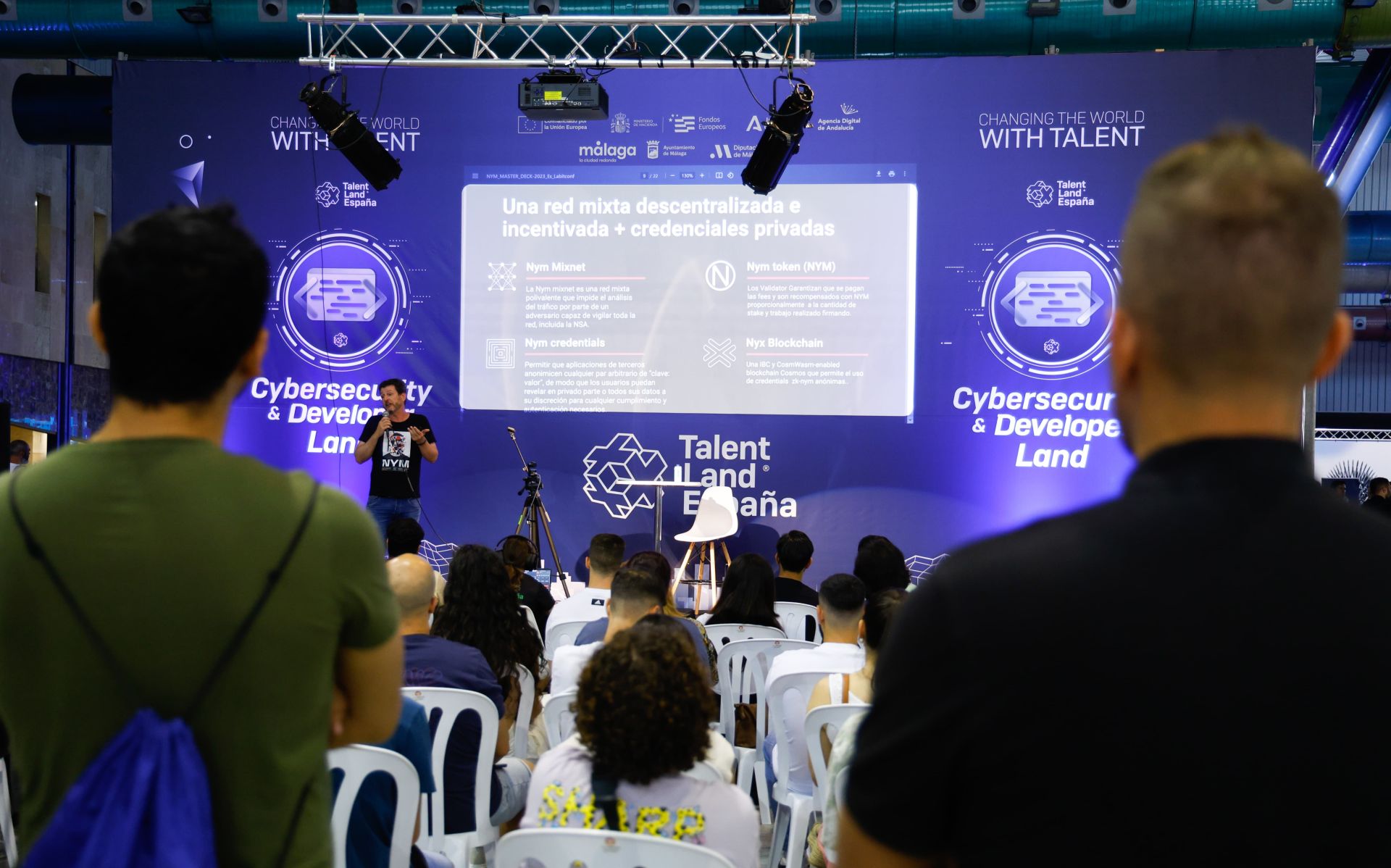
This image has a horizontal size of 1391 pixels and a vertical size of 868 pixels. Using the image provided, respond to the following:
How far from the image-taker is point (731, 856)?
198 cm

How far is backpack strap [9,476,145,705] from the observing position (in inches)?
44.4

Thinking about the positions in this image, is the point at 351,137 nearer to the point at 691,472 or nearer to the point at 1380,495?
the point at 691,472

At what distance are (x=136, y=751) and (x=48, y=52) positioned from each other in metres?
8.23

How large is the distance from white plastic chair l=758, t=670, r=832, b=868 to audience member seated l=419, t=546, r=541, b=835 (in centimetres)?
72

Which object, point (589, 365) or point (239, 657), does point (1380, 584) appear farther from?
point (589, 365)

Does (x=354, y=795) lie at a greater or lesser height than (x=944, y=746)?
lesser

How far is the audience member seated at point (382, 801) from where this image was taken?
82.1 inches

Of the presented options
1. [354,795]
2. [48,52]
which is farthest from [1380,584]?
[48,52]

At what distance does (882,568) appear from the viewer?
4.62m

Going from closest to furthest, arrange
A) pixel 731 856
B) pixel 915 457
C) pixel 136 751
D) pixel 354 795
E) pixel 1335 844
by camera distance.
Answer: pixel 1335 844 → pixel 136 751 → pixel 731 856 → pixel 354 795 → pixel 915 457

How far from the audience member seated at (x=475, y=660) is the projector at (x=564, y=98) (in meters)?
3.82

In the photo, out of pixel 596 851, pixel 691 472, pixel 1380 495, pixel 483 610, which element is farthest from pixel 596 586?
pixel 1380 495

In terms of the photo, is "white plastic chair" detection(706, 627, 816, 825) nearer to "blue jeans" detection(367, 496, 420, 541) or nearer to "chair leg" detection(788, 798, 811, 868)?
"chair leg" detection(788, 798, 811, 868)

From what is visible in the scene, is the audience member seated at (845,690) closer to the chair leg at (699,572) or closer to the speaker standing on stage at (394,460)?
the chair leg at (699,572)
